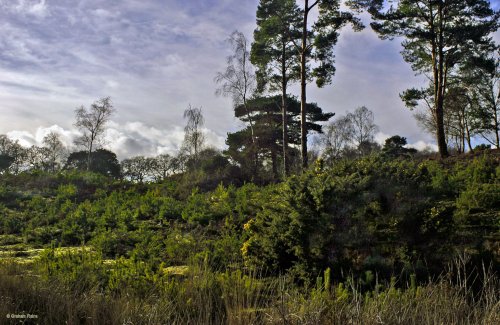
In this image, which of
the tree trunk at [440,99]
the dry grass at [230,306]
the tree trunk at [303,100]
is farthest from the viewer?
the tree trunk at [440,99]

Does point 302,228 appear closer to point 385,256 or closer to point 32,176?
point 385,256

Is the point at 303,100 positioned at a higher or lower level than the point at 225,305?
higher

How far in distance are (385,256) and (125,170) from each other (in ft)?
150

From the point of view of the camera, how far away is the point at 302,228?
595 centimetres

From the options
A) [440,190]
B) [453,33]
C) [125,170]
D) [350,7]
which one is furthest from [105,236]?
[125,170]

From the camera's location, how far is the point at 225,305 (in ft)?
12.5

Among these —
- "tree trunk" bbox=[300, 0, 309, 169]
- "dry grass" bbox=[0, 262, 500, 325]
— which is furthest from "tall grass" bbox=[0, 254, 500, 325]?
"tree trunk" bbox=[300, 0, 309, 169]

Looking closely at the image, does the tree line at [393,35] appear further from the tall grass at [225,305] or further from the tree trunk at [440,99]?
the tall grass at [225,305]

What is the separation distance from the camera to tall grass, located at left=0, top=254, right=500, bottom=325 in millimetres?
3258

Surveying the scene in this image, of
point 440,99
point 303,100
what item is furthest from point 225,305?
point 440,99

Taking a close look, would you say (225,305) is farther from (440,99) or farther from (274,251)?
(440,99)

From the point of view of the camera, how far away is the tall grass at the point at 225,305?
10.7ft

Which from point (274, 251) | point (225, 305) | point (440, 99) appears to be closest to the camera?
point (225, 305)

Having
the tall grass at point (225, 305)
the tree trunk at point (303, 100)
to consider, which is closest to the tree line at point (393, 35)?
the tree trunk at point (303, 100)
